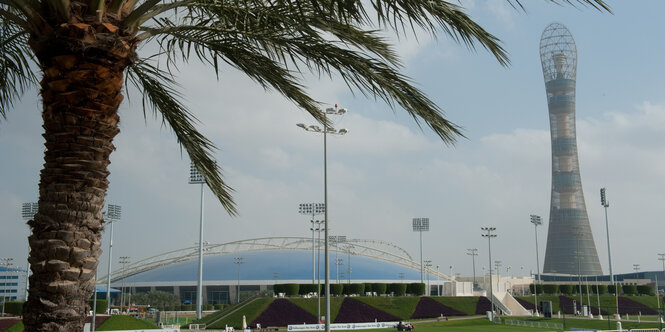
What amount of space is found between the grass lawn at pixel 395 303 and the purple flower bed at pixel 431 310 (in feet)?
1.89

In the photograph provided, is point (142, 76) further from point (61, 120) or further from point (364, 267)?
point (364, 267)

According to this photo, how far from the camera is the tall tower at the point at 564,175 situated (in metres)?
127

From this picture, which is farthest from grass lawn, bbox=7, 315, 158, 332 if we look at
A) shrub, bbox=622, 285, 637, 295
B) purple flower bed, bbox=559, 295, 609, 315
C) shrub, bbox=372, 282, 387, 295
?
shrub, bbox=622, 285, 637, 295

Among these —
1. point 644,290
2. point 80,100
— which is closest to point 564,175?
point 644,290

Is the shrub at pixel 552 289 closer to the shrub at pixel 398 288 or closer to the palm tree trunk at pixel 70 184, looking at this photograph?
the shrub at pixel 398 288

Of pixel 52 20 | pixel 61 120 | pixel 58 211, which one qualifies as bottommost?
pixel 58 211

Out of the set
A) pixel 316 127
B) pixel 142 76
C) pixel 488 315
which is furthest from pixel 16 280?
pixel 142 76

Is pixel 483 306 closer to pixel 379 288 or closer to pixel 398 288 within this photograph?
pixel 398 288

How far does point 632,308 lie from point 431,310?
1165 inches

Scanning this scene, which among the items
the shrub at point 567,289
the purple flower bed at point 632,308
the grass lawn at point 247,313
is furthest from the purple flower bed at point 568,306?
the grass lawn at point 247,313

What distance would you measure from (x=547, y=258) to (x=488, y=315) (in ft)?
267

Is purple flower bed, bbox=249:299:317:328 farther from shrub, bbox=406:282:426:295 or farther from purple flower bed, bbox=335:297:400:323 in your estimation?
shrub, bbox=406:282:426:295

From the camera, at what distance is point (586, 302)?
8212 centimetres

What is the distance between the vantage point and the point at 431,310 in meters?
69.1
